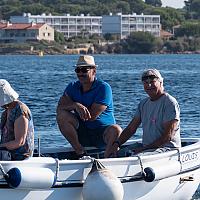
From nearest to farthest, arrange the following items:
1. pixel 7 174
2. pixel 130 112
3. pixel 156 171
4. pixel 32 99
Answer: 1. pixel 7 174
2. pixel 156 171
3. pixel 130 112
4. pixel 32 99

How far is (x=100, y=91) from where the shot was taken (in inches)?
495

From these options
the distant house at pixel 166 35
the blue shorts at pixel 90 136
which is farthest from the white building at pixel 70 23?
the blue shorts at pixel 90 136

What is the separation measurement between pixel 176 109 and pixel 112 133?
834mm

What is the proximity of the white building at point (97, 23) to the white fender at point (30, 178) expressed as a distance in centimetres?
16561

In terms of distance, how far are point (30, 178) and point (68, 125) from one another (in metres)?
1.71

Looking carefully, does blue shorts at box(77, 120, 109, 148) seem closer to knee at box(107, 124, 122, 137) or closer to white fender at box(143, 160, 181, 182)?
knee at box(107, 124, 122, 137)

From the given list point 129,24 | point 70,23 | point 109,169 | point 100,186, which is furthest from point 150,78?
point 70,23

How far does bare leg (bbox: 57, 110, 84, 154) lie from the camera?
40.7 ft

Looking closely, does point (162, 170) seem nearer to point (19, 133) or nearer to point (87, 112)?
point (87, 112)

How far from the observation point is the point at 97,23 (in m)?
184

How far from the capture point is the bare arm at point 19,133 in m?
10.9

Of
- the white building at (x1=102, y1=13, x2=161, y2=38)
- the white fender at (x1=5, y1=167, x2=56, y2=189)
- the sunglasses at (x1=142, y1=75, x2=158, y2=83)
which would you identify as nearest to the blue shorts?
the sunglasses at (x1=142, y1=75, x2=158, y2=83)

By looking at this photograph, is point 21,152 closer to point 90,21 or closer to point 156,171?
point 156,171

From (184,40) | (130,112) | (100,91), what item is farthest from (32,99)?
(184,40)
